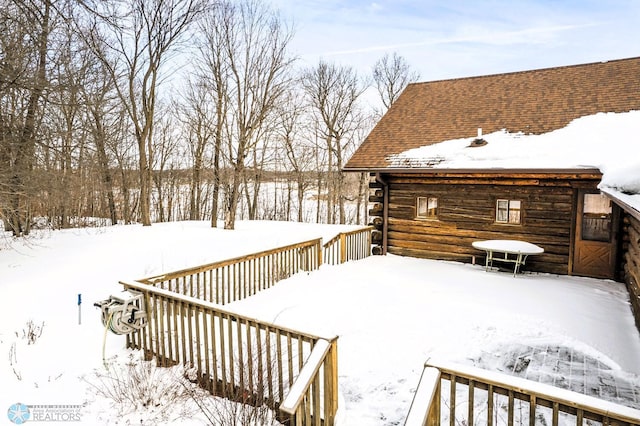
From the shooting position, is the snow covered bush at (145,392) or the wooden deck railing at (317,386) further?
the snow covered bush at (145,392)

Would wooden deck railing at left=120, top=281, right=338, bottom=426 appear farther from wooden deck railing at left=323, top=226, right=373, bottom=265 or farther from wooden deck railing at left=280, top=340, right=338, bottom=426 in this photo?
wooden deck railing at left=323, top=226, right=373, bottom=265

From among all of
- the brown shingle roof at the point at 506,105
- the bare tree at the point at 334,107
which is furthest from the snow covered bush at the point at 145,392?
the bare tree at the point at 334,107

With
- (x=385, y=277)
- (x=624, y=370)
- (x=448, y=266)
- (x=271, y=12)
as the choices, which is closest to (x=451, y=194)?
(x=448, y=266)

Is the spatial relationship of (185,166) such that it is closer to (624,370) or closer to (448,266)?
(448,266)

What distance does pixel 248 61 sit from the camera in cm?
1708

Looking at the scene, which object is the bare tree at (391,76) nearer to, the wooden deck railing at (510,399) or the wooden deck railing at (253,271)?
the wooden deck railing at (253,271)

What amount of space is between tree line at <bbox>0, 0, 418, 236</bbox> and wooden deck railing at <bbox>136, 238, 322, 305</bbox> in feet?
12.8

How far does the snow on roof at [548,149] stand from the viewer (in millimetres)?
8250

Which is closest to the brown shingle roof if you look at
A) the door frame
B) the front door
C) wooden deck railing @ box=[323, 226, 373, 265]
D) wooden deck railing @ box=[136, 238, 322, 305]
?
wooden deck railing @ box=[323, 226, 373, 265]

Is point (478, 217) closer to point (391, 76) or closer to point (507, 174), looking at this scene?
point (507, 174)

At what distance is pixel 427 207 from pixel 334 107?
16183 millimetres

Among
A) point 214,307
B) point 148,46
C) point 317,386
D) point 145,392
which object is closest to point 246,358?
point 214,307

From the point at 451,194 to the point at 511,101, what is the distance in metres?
3.83

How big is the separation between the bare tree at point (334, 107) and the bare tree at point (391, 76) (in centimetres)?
256
